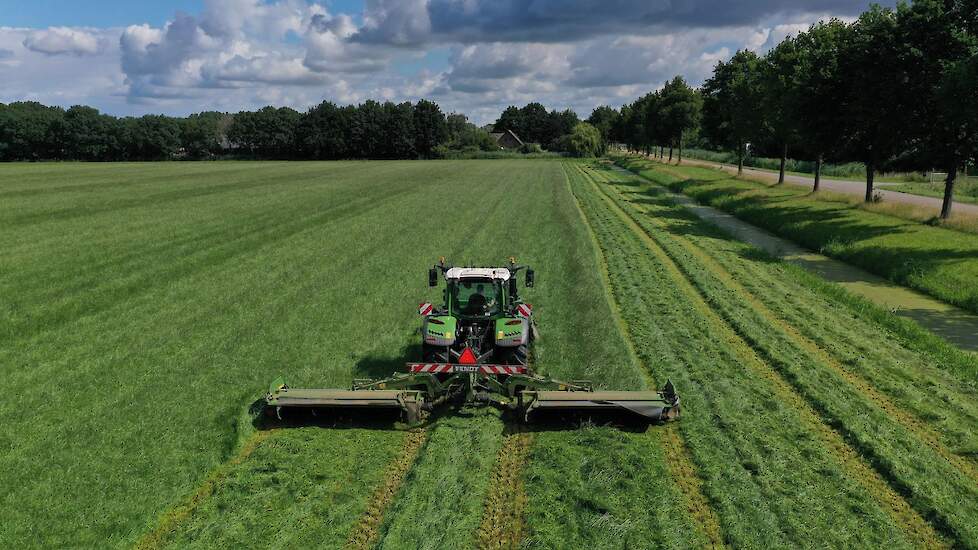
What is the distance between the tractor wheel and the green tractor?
0.7 inches

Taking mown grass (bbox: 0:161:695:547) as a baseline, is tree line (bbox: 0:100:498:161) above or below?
above

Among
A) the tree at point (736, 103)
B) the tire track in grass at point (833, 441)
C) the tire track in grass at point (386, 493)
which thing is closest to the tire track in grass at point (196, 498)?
the tire track in grass at point (386, 493)

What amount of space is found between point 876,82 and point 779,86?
47.2 feet

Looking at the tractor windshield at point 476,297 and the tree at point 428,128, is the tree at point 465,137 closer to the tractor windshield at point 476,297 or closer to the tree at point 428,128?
the tree at point 428,128

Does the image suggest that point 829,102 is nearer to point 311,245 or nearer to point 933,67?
point 933,67

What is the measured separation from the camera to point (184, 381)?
42.0ft

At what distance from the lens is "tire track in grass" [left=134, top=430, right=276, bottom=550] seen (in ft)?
26.2

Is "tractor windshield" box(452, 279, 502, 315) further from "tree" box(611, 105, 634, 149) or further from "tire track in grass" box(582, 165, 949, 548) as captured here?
"tree" box(611, 105, 634, 149)

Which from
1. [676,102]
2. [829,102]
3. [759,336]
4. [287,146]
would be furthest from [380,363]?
[287,146]

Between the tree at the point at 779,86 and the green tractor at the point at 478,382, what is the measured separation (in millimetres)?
32257

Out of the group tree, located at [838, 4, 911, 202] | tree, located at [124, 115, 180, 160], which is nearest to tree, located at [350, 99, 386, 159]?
tree, located at [124, 115, 180, 160]

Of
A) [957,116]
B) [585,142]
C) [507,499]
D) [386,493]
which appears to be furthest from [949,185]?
[585,142]

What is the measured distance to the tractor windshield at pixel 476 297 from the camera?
1301 centimetres

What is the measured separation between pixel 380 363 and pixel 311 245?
14709 mm
